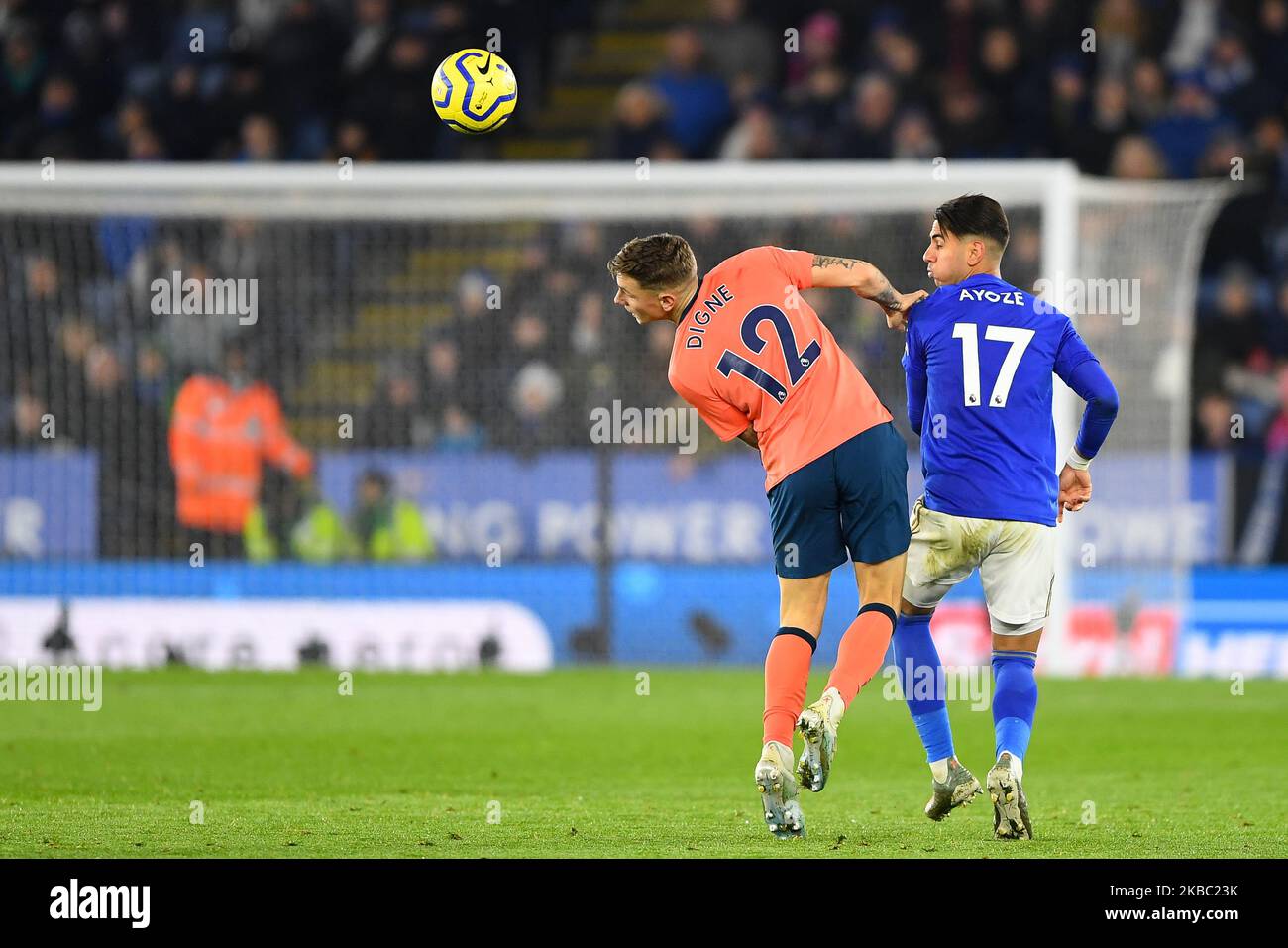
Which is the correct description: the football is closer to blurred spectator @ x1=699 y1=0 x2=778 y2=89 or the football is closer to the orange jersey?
the orange jersey

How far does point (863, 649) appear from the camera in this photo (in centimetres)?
611

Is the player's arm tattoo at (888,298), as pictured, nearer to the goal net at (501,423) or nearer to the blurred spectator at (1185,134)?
the goal net at (501,423)

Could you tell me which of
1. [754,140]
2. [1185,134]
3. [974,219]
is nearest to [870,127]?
[754,140]

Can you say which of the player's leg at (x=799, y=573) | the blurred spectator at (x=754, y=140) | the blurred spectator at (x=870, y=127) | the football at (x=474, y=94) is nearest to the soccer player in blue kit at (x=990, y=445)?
the player's leg at (x=799, y=573)

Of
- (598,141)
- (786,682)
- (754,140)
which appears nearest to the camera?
(786,682)

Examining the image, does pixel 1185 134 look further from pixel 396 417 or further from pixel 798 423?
pixel 798 423

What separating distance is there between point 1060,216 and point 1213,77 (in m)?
5.15

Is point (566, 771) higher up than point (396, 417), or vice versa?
point (396, 417)

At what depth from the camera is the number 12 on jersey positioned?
6.35 m

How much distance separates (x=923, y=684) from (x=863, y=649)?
486mm

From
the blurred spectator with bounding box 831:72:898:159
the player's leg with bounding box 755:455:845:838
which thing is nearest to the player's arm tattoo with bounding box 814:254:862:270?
the player's leg with bounding box 755:455:845:838

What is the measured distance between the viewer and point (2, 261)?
1502 centimetres

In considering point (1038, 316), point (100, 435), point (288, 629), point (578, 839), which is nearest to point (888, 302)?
point (1038, 316)

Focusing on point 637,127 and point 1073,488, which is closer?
point 1073,488
